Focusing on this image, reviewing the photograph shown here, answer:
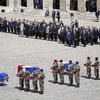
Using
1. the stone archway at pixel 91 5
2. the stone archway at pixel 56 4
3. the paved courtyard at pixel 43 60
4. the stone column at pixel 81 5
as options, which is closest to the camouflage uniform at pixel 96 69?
the paved courtyard at pixel 43 60

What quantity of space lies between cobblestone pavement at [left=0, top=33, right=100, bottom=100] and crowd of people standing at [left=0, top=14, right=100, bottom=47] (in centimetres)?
76

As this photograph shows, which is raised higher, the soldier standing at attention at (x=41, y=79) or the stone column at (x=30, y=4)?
the stone column at (x=30, y=4)

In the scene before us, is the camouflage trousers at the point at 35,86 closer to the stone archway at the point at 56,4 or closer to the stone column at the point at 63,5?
the stone column at the point at 63,5

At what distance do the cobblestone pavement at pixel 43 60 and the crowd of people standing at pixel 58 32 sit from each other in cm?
76

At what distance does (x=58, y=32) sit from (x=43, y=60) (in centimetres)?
838

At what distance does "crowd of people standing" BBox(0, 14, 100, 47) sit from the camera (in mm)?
47594

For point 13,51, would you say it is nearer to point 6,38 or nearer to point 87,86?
point 6,38

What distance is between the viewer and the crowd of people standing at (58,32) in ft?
156

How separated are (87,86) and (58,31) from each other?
53.8 ft

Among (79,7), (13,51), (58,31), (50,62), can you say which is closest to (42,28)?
(58,31)

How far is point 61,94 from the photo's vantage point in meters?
31.3

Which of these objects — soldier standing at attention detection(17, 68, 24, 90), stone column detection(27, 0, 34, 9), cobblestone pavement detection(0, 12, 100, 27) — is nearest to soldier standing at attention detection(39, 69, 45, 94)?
soldier standing at attention detection(17, 68, 24, 90)

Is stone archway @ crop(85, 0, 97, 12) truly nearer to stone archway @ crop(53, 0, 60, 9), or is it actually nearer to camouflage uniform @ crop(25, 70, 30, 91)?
stone archway @ crop(53, 0, 60, 9)

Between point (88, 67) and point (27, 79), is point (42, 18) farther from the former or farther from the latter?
point (27, 79)
